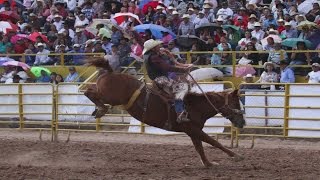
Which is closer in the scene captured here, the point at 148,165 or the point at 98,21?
the point at 148,165

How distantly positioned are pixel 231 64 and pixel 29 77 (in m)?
5.52

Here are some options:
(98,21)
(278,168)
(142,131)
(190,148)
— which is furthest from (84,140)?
(278,168)

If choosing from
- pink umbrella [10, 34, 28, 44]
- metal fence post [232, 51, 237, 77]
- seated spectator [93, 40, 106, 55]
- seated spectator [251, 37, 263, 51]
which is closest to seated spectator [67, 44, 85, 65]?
seated spectator [93, 40, 106, 55]

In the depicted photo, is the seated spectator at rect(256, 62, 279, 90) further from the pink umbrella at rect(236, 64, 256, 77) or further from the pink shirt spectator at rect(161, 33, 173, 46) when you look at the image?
the pink shirt spectator at rect(161, 33, 173, 46)

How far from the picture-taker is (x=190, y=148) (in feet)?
51.4

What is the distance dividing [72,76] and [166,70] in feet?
26.8

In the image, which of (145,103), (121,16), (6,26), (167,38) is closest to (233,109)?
(145,103)

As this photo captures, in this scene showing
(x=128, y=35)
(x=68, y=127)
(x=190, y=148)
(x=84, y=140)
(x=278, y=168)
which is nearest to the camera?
(x=278, y=168)

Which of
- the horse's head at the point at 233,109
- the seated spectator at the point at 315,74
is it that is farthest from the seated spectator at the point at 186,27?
the horse's head at the point at 233,109

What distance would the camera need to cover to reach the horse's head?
1338 centimetres

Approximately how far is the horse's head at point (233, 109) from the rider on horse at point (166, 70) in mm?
752

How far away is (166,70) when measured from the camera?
509 inches

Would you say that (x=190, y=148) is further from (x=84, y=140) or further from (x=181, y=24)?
(x=181, y=24)

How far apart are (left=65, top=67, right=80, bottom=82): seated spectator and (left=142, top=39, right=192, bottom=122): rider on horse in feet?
25.2
